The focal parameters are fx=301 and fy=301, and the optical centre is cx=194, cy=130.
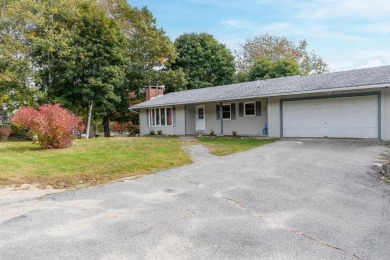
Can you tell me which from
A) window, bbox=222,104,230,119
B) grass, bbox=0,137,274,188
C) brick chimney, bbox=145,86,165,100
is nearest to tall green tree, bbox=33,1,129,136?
brick chimney, bbox=145,86,165,100

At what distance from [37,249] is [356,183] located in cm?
653

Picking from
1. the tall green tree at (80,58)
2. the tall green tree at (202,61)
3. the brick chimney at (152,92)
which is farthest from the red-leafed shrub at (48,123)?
the tall green tree at (202,61)

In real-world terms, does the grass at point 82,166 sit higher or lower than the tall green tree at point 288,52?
lower

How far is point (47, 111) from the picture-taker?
13008 millimetres

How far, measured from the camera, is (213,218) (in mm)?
4828

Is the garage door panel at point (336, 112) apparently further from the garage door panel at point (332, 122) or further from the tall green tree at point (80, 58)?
the tall green tree at point (80, 58)

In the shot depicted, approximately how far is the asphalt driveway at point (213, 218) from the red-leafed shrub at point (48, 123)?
279 inches

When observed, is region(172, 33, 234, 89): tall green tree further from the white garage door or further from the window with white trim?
the white garage door

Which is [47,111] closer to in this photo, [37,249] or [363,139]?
[37,249]

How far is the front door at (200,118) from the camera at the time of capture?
851 inches

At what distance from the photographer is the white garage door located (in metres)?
13.5

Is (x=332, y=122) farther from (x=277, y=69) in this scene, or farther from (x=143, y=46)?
(x=143, y=46)

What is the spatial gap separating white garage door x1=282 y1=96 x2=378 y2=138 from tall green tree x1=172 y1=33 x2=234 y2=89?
1798 cm

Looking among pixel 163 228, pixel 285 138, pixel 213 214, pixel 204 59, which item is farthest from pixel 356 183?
pixel 204 59
